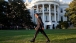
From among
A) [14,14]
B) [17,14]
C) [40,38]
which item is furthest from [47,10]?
[40,38]

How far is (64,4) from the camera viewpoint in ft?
238

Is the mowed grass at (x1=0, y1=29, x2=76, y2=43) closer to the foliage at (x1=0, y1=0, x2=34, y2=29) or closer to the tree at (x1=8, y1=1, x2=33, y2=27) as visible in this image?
the foliage at (x1=0, y1=0, x2=34, y2=29)

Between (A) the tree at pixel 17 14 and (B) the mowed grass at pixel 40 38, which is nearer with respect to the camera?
(B) the mowed grass at pixel 40 38

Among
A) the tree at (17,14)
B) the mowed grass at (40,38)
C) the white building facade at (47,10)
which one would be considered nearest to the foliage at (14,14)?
the tree at (17,14)

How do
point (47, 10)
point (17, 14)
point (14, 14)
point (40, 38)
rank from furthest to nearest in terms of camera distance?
point (47, 10) → point (14, 14) → point (17, 14) → point (40, 38)

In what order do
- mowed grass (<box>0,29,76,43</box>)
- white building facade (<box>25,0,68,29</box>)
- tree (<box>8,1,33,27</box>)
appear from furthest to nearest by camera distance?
white building facade (<box>25,0,68,29</box>)
tree (<box>8,1,33,27</box>)
mowed grass (<box>0,29,76,43</box>)

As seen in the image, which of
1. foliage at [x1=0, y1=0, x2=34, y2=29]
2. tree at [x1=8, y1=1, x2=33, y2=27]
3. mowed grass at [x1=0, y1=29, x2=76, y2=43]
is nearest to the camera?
mowed grass at [x1=0, y1=29, x2=76, y2=43]

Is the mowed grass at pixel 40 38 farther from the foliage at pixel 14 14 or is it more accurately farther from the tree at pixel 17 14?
the tree at pixel 17 14

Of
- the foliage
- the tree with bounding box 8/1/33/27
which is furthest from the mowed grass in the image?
the tree with bounding box 8/1/33/27

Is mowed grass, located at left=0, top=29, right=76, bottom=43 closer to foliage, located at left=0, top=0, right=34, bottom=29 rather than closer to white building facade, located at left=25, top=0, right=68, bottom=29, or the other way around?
foliage, located at left=0, top=0, right=34, bottom=29

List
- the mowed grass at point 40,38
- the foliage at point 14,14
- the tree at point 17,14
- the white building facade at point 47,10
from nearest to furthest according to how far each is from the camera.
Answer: the mowed grass at point 40,38 < the foliage at point 14,14 < the tree at point 17,14 < the white building facade at point 47,10

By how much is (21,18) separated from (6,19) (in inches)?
191

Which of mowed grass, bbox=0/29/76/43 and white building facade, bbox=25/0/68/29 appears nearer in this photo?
mowed grass, bbox=0/29/76/43

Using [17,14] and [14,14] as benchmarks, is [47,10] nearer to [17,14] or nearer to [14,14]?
[17,14]
